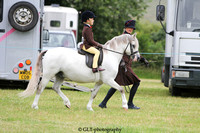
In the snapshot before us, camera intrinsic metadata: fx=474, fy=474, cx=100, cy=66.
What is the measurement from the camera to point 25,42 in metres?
14.5

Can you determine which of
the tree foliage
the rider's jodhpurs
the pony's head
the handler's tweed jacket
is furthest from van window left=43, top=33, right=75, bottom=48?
the rider's jodhpurs

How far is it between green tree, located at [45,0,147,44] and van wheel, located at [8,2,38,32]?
1697 cm

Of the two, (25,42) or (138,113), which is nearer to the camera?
(138,113)

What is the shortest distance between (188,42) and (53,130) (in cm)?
732

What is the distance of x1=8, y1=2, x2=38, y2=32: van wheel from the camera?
1395 centimetres

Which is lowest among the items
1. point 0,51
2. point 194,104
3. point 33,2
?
point 194,104

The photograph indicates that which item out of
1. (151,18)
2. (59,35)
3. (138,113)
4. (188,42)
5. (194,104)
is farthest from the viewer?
(151,18)

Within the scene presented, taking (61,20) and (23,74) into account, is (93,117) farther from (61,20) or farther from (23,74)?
(61,20)

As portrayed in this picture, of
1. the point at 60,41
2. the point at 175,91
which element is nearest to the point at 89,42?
the point at 175,91

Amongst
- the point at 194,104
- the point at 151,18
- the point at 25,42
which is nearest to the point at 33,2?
the point at 25,42

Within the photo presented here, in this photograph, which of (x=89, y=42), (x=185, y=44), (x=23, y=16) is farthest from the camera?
(x=23, y=16)

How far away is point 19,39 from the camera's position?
1444 cm

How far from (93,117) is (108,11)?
23003 mm

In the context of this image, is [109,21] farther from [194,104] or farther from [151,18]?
[151,18]
